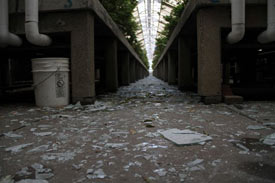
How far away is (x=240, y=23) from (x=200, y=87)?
1.48 m

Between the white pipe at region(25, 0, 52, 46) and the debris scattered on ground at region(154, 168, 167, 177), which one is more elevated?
the white pipe at region(25, 0, 52, 46)

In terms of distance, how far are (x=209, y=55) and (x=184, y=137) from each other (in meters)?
2.75

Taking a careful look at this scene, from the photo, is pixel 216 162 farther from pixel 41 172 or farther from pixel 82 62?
pixel 82 62

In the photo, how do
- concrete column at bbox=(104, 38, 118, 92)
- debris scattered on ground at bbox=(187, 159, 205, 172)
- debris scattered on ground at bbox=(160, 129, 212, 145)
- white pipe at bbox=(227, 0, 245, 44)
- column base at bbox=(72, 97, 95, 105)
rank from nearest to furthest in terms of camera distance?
debris scattered on ground at bbox=(187, 159, 205, 172) < debris scattered on ground at bbox=(160, 129, 212, 145) < white pipe at bbox=(227, 0, 245, 44) < column base at bbox=(72, 97, 95, 105) < concrete column at bbox=(104, 38, 118, 92)

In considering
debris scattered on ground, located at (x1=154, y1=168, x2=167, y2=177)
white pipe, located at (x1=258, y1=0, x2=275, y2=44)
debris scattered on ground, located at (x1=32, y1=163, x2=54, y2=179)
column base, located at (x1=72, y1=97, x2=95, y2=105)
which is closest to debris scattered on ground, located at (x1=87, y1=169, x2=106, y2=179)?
debris scattered on ground, located at (x1=32, y1=163, x2=54, y2=179)

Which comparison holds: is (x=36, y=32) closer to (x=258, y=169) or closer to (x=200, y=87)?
(x=200, y=87)

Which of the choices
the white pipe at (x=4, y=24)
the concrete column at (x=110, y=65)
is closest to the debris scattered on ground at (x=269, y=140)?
the white pipe at (x=4, y=24)

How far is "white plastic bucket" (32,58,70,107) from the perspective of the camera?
14.5ft

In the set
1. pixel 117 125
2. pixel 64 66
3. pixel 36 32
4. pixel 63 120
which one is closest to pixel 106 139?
pixel 117 125

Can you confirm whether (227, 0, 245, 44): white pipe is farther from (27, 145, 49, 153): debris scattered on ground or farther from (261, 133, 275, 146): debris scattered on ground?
(27, 145, 49, 153): debris scattered on ground

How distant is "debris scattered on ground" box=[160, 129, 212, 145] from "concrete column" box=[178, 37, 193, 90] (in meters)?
5.46

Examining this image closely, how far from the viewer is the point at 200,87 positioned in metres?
4.60

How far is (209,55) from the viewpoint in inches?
175

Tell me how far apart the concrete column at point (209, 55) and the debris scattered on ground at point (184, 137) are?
7.56 feet
